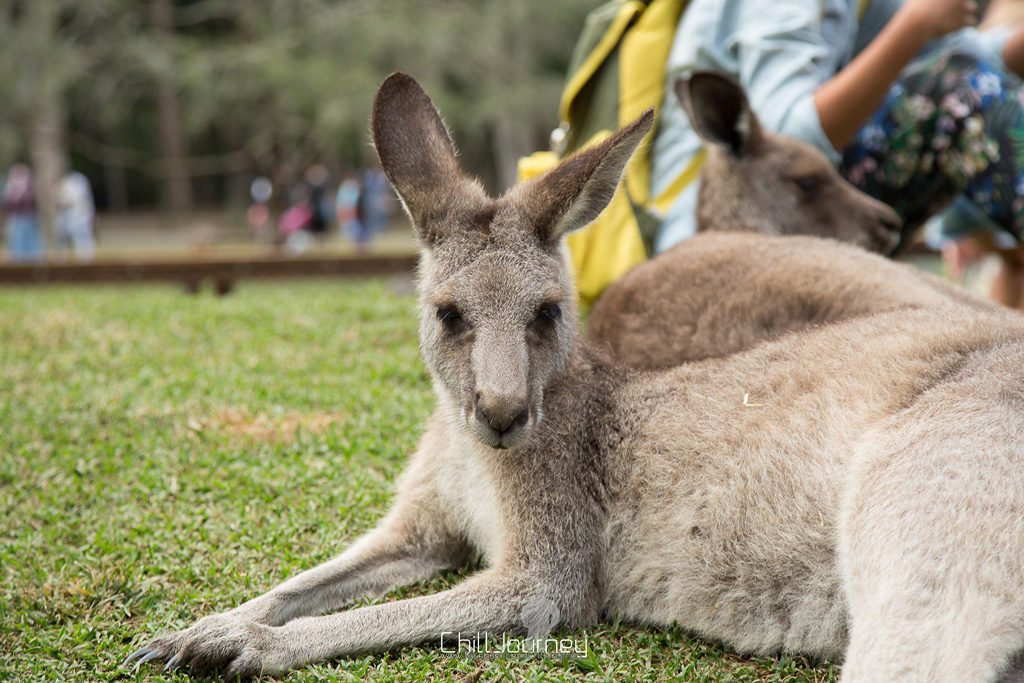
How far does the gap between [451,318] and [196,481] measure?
1.39m

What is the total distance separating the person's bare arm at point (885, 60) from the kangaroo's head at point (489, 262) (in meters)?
2.44

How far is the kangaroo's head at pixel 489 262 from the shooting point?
2.86m

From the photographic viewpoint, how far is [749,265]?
14.1 ft

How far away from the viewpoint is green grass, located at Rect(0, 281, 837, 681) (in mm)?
2732

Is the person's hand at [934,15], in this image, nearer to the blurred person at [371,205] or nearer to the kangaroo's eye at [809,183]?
the kangaroo's eye at [809,183]

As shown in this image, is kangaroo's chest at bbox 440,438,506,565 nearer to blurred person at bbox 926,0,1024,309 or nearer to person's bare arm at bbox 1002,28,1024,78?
blurred person at bbox 926,0,1024,309

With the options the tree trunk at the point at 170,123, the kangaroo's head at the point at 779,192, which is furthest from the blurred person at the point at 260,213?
the kangaroo's head at the point at 779,192

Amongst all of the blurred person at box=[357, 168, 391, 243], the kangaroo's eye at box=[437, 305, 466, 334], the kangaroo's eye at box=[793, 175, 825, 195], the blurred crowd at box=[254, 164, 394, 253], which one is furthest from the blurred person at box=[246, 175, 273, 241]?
the kangaroo's eye at box=[437, 305, 466, 334]

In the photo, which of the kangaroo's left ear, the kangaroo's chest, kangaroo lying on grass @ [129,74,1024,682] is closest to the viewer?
kangaroo lying on grass @ [129,74,1024,682]

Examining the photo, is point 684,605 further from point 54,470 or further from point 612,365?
point 54,470

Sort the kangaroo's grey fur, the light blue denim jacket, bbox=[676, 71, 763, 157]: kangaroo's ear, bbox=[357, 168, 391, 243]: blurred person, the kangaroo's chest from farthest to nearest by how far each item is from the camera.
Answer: bbox=[357, 168, 391, 243]: blurred person → the light blue denim jacket → bbox=[676, 71, 763, 157]: kangaroo's ear → the kangaroo's grey fur → the kangaroo's chest

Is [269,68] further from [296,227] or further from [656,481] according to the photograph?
[656,481]

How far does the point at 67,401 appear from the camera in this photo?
15.7 ft

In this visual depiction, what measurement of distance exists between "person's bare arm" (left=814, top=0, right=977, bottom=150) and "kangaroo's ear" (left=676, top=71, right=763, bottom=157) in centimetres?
42
